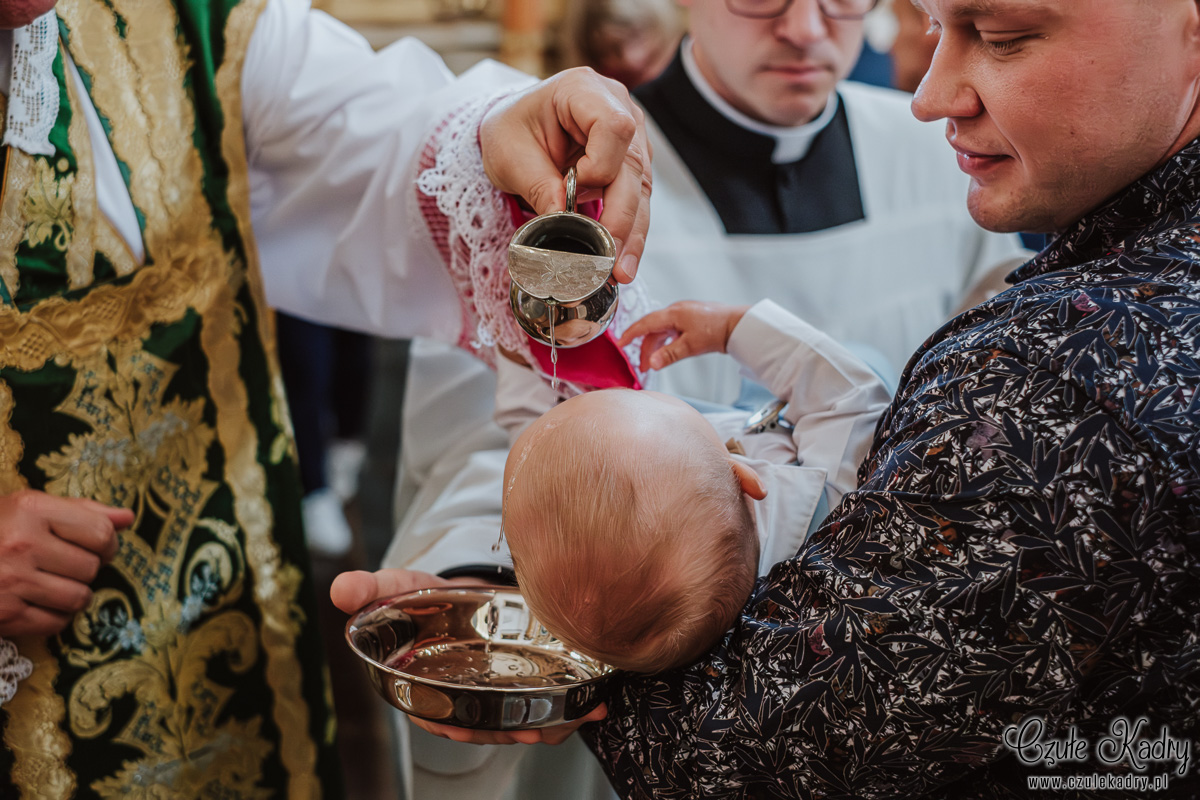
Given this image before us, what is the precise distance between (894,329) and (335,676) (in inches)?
82.1

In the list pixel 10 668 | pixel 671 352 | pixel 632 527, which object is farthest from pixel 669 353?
pixel 10 668

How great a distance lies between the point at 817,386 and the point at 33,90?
1.12m

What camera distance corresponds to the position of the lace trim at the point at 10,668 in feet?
4.38

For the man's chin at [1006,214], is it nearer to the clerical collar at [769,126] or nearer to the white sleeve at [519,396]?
the white sleeve at [519,396]

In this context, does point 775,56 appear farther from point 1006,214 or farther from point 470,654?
point 470,654

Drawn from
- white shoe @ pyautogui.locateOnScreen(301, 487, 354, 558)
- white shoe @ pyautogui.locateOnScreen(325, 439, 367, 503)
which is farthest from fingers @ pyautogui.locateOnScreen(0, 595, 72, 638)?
white shoe @ pyautogui.locateOnScreen(325, 439, 367, 503)

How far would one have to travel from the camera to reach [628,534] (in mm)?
1039

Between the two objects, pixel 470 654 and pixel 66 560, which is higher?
pixel 66 560

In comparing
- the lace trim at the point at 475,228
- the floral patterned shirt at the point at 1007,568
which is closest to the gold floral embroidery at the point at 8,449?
the lace trim at the point at 475,228

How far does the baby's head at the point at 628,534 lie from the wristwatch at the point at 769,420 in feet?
1.03

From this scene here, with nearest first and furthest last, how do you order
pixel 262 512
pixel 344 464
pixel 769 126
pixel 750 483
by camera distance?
pixel 750 483
pixel 262 512
pixel 769 126
pixel 344 464

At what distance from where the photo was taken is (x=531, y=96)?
4.21 ft

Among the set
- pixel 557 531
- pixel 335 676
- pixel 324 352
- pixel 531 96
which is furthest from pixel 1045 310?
pixel 324 352

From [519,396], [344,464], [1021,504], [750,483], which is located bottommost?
[344,464]
